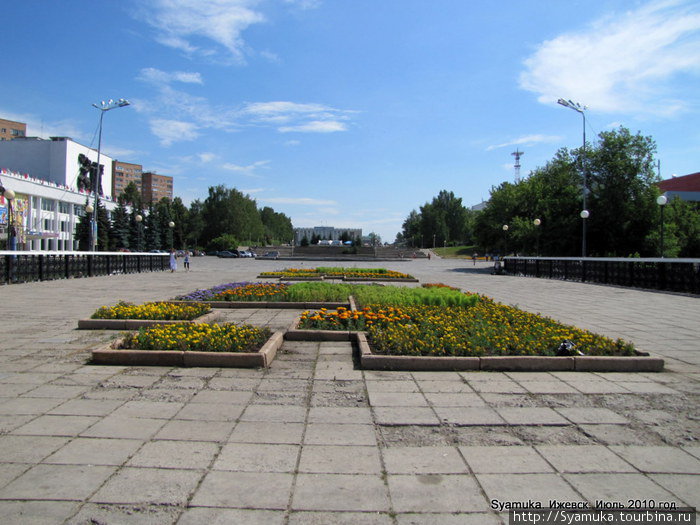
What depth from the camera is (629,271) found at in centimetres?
1916

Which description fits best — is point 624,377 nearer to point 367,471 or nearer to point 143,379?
point 367,471

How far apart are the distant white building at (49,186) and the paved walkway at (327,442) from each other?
221 feet

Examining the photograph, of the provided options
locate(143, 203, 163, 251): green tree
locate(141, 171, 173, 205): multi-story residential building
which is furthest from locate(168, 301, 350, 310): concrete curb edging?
locate(141, 171, 173, 205): multi-story residential building

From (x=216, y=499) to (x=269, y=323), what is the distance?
20.6 feet

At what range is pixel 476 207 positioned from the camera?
499 feet

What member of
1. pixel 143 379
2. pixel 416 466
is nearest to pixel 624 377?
pixel 416 466

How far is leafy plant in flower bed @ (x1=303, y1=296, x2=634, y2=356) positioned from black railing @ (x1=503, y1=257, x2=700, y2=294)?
11463mm

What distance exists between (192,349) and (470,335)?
376 cm

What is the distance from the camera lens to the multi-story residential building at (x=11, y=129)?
9856 centimetres

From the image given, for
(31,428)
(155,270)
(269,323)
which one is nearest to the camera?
(31,428)

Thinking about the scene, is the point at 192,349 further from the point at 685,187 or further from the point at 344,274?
the point at 685,187

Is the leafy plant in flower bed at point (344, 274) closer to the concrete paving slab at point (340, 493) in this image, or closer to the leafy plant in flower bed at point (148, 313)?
the leafy plant in flower bed at point (148, 313)

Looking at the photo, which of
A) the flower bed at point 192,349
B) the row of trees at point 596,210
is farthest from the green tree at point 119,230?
the flower bed at point 192,349

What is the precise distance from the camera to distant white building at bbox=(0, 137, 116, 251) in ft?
206
